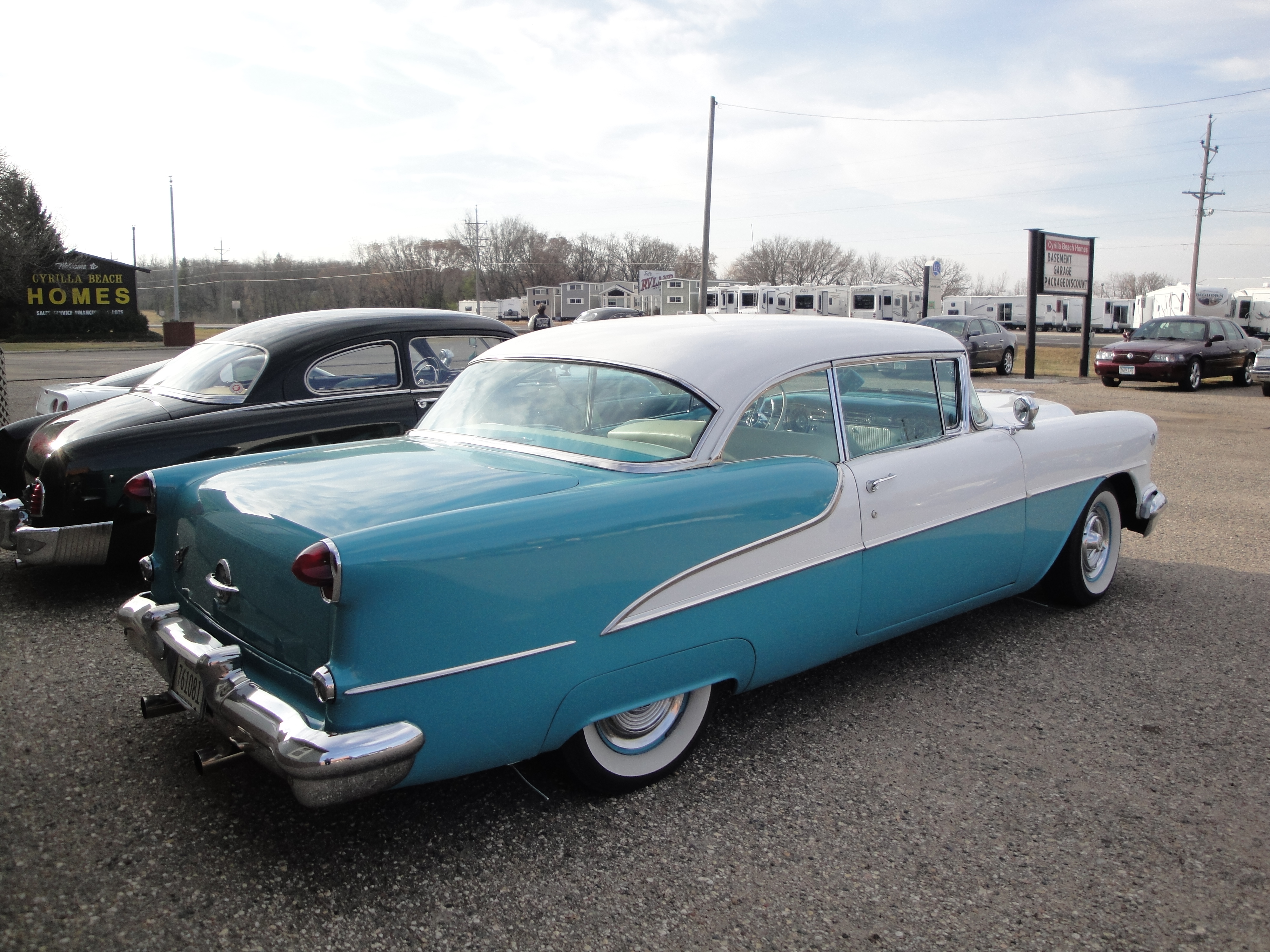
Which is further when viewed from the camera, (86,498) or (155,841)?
(86,498)

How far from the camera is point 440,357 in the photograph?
19.8ft

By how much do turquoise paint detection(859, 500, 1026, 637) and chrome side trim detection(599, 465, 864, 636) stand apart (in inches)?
7.8

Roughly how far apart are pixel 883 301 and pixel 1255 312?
15879 mm

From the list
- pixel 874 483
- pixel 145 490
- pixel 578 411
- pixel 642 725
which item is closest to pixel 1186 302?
pixel 874 483

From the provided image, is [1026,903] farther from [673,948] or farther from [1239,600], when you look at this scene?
[1239,600]

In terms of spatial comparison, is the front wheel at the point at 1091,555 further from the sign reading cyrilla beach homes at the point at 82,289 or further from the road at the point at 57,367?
the sign reading cyrilla beach homes at the point at 82,289

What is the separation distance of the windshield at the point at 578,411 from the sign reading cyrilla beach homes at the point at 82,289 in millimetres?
44236

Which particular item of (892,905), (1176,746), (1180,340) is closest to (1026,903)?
(892,905)

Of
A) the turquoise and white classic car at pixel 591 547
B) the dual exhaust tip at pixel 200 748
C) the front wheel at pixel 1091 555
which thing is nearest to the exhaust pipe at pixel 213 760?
the dual exhaust tip at pixel 200 748

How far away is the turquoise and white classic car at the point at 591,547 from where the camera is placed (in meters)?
2.26

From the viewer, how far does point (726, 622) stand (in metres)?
2.82

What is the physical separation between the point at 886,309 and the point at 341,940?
45467 mm

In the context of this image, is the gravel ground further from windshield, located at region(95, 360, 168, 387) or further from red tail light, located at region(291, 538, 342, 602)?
windshield, located at region(95, 360, 168, 387)

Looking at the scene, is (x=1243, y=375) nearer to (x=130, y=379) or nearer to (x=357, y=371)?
(x=357, y=371)
